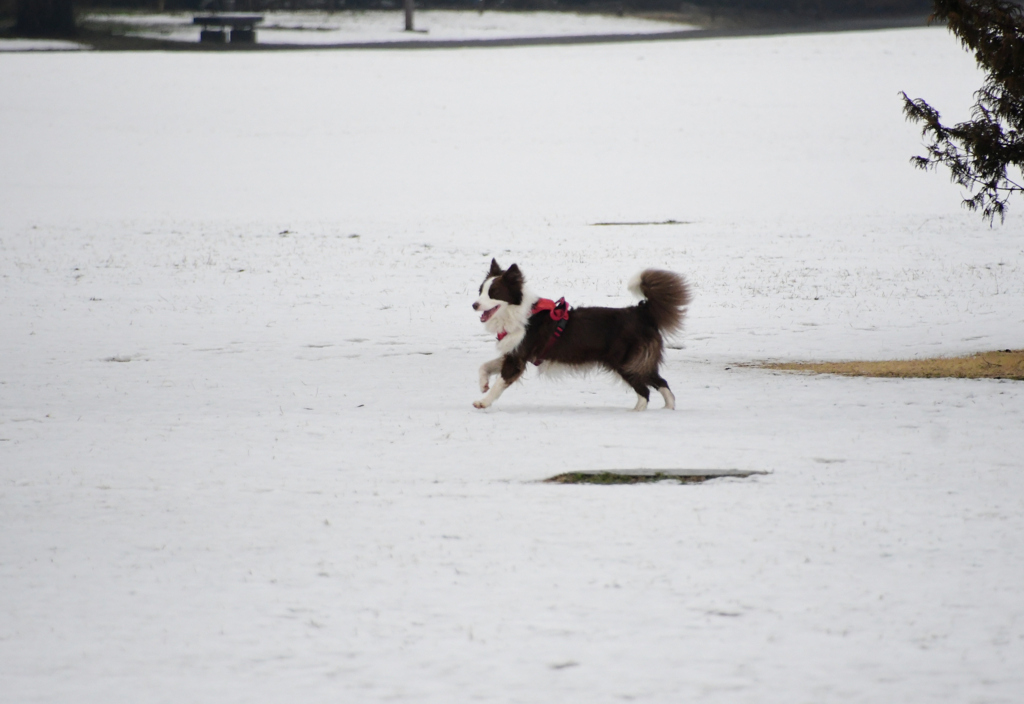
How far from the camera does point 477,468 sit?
763 cm

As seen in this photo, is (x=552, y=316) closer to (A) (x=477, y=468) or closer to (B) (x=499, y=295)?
(B) (x=499, y=295)

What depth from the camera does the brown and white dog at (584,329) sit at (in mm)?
9172

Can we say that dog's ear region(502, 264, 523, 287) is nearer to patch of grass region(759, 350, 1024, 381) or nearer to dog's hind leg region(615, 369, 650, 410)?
dog's hind leg region(615, 369, 650, 410)

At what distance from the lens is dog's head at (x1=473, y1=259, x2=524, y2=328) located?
910 centimetres

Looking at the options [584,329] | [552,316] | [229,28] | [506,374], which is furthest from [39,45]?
[584,329]

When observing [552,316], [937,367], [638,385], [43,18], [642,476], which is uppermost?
[43,18]

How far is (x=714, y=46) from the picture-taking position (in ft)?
158

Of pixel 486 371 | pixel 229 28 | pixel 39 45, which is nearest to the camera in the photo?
pixel 486 371

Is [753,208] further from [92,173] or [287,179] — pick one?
[92,173]

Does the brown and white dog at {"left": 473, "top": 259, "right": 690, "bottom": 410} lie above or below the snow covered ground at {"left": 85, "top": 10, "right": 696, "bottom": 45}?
below

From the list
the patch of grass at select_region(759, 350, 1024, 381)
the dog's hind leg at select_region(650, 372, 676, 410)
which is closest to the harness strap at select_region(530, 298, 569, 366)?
the dog's hind leg at select_region(650, 372, 676, 410)

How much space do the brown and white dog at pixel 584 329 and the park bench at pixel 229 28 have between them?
144 ft

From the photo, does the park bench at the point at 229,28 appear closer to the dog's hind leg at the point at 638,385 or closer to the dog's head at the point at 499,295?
the dog's head at the point at 499,295

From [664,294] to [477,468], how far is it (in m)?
2.46
